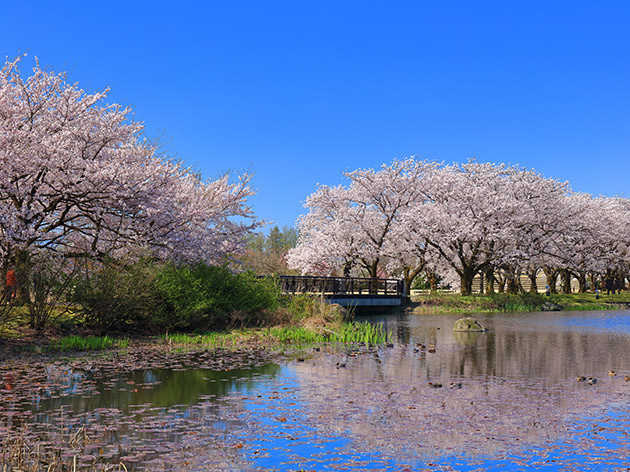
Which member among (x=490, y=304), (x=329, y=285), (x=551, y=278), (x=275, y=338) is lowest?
(x=275, y=338)

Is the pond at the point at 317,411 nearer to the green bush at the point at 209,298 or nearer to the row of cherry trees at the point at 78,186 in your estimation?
the green bush at the point at 209,298

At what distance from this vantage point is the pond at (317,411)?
7613mm

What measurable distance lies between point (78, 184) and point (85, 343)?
7755 millimetres

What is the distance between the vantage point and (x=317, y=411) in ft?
33.3

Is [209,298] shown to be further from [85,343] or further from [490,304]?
[490,304]

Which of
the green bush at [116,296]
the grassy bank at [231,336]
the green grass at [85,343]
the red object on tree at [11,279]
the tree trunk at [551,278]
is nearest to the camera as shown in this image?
the red object on tree at [11,279]

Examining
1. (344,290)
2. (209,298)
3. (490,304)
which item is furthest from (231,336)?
(490,304)

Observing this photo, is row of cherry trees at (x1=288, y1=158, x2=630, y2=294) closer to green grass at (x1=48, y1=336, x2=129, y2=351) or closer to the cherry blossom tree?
the cherry blossom tree

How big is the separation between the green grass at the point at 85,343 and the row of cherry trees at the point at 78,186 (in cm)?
335

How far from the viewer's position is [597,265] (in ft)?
220


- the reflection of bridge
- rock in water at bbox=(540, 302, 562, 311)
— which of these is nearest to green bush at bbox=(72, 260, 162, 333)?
the reflection of bridge

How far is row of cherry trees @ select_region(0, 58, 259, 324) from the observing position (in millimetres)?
22500

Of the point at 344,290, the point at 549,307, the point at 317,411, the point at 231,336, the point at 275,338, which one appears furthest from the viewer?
the point at 549,307

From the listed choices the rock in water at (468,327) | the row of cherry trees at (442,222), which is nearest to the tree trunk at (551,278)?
the row of cherry trees at (442,222)
